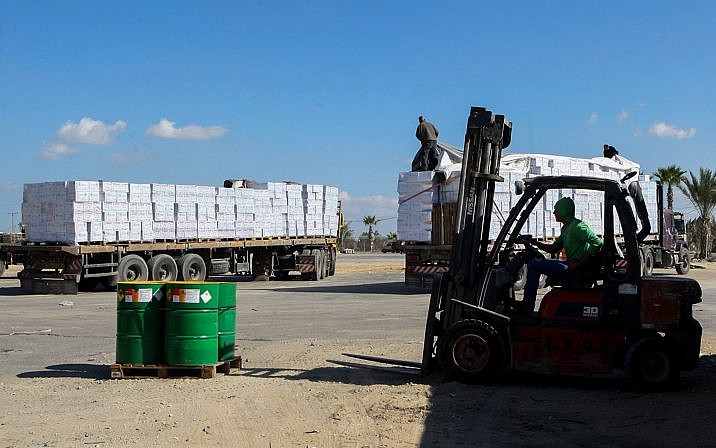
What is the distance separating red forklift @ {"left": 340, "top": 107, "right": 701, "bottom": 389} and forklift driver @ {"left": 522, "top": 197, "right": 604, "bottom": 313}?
100 millimetres

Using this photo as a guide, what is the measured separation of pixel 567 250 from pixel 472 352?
1447 mm

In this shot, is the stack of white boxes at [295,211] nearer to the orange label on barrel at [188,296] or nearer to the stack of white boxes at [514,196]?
the stack of white boxes at [514,196]

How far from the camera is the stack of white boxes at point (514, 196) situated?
67.5 feet

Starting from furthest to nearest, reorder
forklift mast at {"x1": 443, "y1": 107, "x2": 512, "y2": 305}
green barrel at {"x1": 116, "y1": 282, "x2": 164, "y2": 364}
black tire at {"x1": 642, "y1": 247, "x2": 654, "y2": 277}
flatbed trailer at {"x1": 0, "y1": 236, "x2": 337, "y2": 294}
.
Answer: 1. black tire at {"x1": 642, "y1": 247, "x2": 654, "y2": 277}
2. flatbed trailer at {"x1": 0, "y1": 236, "x2": 337, "y2": 294}
3. green barrel at {"x1": 116, "y1": 282, "x2": 164, "y2": 364}
4. forklift mast at {"x1": 443, "y1": 107, "x2": 512, "y2": 305}

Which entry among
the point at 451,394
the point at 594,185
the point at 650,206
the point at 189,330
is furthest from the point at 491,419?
the point at 650,206

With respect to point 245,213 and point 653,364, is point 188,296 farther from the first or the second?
point 245,213

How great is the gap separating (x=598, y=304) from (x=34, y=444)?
5415 mm

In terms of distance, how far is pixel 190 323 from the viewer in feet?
30.9

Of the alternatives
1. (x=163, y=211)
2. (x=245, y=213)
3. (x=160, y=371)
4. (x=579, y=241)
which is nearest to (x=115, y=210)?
(x=163, y=211)

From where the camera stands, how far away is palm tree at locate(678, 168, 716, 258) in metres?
44.2

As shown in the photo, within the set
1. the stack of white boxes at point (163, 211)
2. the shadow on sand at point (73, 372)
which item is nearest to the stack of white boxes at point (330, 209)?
the stack of white boxes at point (163, 211)

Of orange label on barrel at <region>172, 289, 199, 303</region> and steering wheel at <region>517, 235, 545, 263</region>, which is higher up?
steering wheel at <region>517, 235, 545, 263</region>

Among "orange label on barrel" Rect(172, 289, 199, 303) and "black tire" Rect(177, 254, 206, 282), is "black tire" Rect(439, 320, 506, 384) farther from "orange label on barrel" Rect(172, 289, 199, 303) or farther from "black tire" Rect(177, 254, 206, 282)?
"black tire" Rect(177, 254, 206, 282)

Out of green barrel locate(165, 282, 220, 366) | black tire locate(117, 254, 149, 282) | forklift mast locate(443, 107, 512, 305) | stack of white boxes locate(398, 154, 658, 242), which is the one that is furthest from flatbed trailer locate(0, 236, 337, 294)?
forklift mast locate(443, 107, 512, 305)
